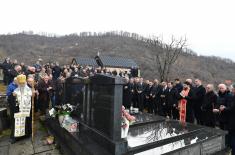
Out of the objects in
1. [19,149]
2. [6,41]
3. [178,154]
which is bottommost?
[19,149]

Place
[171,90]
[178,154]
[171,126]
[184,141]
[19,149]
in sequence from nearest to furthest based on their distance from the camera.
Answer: [178,154] < [184,141] < [19,149] < [171,126] < [171,90]

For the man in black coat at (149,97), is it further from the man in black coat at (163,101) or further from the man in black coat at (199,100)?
the man in black coat at (199,100)

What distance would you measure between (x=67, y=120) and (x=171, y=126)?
11.1 feet

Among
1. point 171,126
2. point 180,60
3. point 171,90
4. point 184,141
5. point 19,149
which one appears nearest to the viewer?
point 184,141

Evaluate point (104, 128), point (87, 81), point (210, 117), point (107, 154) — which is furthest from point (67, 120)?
point (210, 117)

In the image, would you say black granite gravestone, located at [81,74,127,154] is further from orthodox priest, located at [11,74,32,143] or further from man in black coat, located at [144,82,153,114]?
man in black coat, located at [144,82,153,114]

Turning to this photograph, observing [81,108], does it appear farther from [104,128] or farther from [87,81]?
[104,128]

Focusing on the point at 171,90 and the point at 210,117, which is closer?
the point at 210,117

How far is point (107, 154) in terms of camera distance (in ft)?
15.3

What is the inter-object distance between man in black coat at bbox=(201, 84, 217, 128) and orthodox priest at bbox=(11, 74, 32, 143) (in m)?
6.20

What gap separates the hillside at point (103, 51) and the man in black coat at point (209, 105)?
141 ft

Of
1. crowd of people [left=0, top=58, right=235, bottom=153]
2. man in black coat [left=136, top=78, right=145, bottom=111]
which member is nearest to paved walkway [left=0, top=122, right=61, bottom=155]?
crowd of people [left=0, top=58, right=235, bottom=153]

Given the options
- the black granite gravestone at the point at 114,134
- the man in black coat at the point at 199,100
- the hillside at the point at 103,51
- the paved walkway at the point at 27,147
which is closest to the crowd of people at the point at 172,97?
the man in black coat at the point at 199,100

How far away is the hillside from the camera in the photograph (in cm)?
6300
